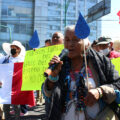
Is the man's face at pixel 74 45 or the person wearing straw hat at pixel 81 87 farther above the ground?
the man's face at pixel 74 45

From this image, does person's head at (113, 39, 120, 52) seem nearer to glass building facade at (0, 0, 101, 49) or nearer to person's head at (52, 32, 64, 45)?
person's head at (52, 32, 64, 45)

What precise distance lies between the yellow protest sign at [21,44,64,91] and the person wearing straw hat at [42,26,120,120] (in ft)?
6.55

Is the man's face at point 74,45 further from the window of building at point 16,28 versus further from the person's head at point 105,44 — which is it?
the window of building at point 16,28

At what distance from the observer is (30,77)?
420cm

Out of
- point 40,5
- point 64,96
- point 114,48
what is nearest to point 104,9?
point 114,48

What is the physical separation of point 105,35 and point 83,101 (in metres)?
2.62

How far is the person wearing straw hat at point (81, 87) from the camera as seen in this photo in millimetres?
1872

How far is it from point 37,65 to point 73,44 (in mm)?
2226

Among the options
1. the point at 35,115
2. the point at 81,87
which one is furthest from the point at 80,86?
the point at 35,115

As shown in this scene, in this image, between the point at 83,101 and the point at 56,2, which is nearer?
the point at 83,101

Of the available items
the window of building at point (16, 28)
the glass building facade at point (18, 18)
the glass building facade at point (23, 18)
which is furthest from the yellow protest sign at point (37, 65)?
the window of building at point (16, 28)

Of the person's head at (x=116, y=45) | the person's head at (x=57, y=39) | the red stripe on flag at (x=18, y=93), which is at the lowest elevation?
the red stripe on flag at (x=18, y=93)

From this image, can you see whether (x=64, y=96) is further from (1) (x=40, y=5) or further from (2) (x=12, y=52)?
(1) (x=40, y=5)

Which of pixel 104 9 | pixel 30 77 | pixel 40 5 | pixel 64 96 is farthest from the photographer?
pixel 40 5
